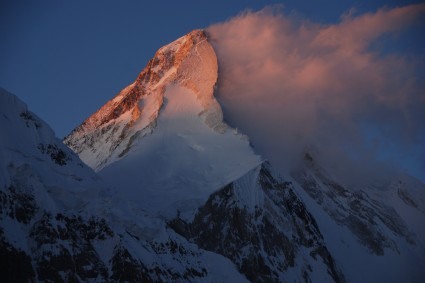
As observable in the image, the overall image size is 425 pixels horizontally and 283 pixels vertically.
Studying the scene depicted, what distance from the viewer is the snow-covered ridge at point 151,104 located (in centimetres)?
17512

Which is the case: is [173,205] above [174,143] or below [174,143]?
below

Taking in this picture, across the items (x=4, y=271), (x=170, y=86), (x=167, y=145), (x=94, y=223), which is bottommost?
(x=4, y=271)

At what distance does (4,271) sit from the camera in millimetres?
99000

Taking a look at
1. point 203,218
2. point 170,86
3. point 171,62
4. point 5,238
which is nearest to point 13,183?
point 5,238

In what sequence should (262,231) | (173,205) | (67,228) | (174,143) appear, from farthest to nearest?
(174,143) < (262,231) < (173,205) < (67,228)

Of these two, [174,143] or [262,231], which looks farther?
[174,143]

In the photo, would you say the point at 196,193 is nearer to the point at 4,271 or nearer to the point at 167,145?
the point at 167,145

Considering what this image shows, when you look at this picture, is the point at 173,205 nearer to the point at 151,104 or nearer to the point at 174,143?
the point at 174,143

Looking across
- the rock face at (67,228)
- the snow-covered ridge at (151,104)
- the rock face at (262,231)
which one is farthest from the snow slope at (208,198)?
the rock face at (67,228)

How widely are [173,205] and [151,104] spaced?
44.5 m

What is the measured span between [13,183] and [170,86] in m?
80.7

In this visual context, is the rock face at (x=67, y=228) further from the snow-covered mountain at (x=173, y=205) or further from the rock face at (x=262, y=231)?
the rock face at (x=262, y=231)

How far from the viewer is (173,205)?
479 feet

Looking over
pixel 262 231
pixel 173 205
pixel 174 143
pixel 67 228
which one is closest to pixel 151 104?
pixel 174 143
